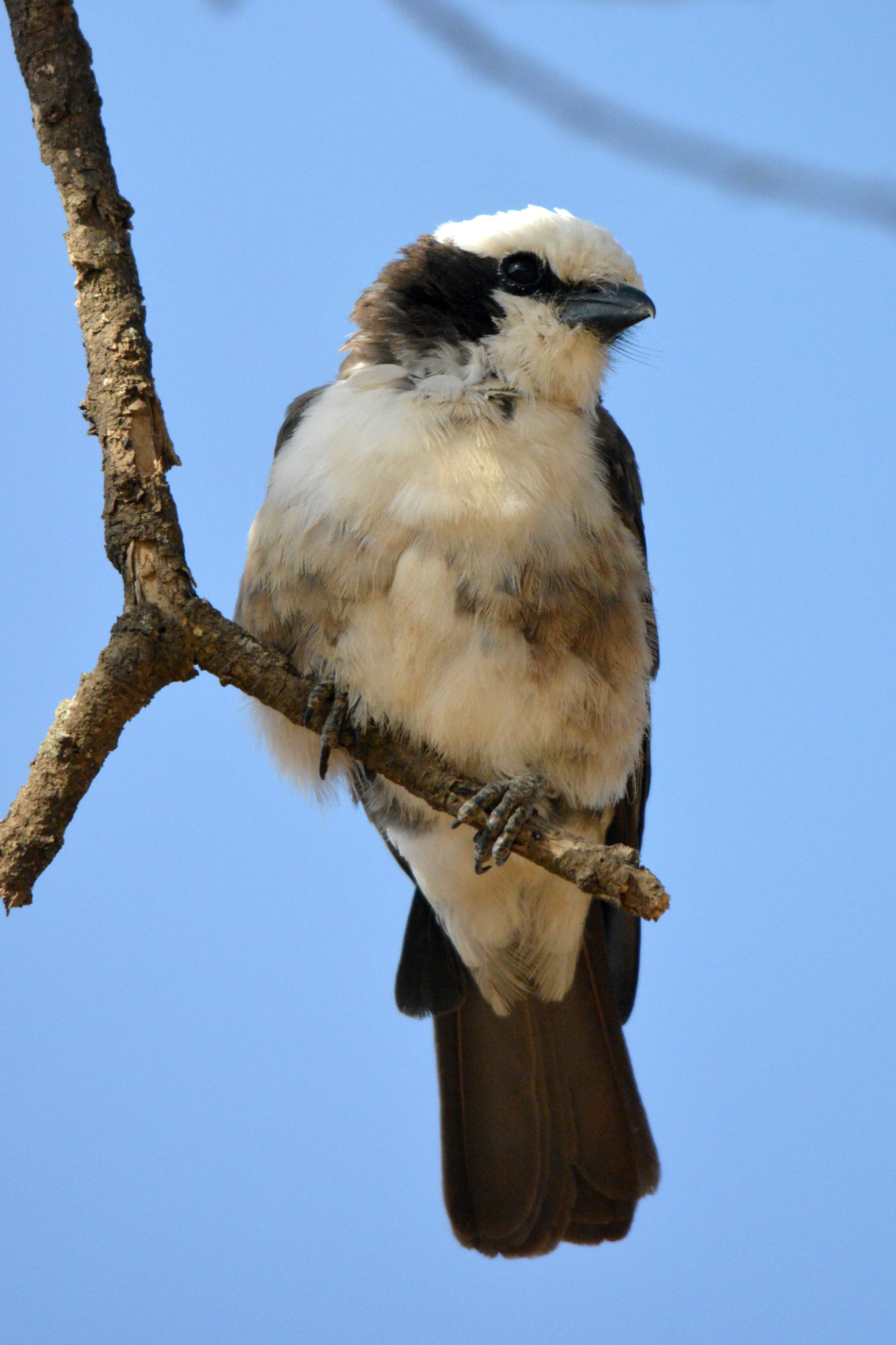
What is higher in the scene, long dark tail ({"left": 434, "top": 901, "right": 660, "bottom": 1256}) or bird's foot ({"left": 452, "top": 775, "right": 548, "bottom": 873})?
bird's foot ({"left": 452, "top": 775, "right": 548, "bottom": 873})

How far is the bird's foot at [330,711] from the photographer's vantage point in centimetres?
291

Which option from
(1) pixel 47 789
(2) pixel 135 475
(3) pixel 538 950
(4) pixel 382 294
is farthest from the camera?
(3) pixel 538 950

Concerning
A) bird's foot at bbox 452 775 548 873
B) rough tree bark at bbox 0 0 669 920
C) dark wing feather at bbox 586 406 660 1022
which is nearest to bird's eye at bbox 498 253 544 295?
dark wing feather at bbox 586 406 660 1022

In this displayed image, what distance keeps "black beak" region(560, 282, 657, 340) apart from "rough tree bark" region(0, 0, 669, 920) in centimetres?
124

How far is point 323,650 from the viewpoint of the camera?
9.95 feet

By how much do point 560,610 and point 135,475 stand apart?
39.9 inches

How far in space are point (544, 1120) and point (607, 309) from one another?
7.28 ft

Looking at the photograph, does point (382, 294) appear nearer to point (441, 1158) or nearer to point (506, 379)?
point (506, 379)

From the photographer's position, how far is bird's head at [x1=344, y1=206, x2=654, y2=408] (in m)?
3.26

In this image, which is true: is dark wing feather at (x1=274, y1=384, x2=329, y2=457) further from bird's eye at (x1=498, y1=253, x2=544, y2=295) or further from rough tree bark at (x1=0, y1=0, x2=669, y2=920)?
rough tree bark at (x1=0, y1=0, x2=669, y2=920)

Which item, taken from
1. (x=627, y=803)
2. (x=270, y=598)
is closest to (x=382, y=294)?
(x=270, y=598)

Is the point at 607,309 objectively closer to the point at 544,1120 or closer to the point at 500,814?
the point at 500,814

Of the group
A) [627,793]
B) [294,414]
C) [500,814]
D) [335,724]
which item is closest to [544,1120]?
[627,793]

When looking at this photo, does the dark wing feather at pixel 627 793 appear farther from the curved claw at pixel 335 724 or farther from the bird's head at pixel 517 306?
the curved claw at pixel 335 724
